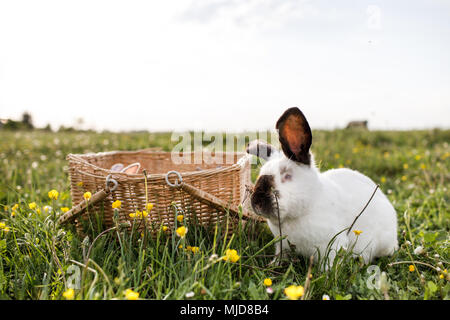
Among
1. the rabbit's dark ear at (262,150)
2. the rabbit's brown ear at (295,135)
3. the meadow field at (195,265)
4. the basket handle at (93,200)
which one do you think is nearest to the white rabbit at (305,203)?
the rabbit's brown ear at (295,135)

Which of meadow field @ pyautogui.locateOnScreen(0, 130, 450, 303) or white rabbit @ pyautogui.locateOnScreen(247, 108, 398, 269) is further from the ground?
white rabbit @ pyautogui.locateOnScreen(247, 108, 398, 269)

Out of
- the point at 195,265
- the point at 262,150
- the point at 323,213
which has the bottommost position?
the point at 195,265

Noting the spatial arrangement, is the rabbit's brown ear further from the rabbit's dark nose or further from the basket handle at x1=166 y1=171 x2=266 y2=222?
the basket handle at x1=166 y1=171 x2=266 y2=222

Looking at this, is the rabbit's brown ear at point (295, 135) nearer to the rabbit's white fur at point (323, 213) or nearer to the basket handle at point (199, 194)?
the rabbit's white fur at point (323, 213)

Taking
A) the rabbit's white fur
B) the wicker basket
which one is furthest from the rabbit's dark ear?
the wicker basket

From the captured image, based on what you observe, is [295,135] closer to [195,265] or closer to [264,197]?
[264,197]

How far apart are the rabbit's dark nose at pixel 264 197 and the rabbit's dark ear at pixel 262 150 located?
1.26 feet

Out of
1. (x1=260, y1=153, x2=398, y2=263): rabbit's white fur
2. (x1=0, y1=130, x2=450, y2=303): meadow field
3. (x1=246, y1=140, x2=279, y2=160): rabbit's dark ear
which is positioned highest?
(x1=246, y1=140, x2=279, y2=160): rabbit's dark ear

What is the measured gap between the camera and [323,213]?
6.86 feet

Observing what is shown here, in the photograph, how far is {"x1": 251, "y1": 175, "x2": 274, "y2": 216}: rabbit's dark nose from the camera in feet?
6.57

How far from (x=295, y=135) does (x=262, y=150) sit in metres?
0.43

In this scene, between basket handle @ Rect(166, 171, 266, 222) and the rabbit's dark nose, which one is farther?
basket handle @ Rect(166, 171, 266, 222)

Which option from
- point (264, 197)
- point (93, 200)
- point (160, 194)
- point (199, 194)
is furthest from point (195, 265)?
Result: point (93, 200)

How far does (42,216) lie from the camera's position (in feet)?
8.95
